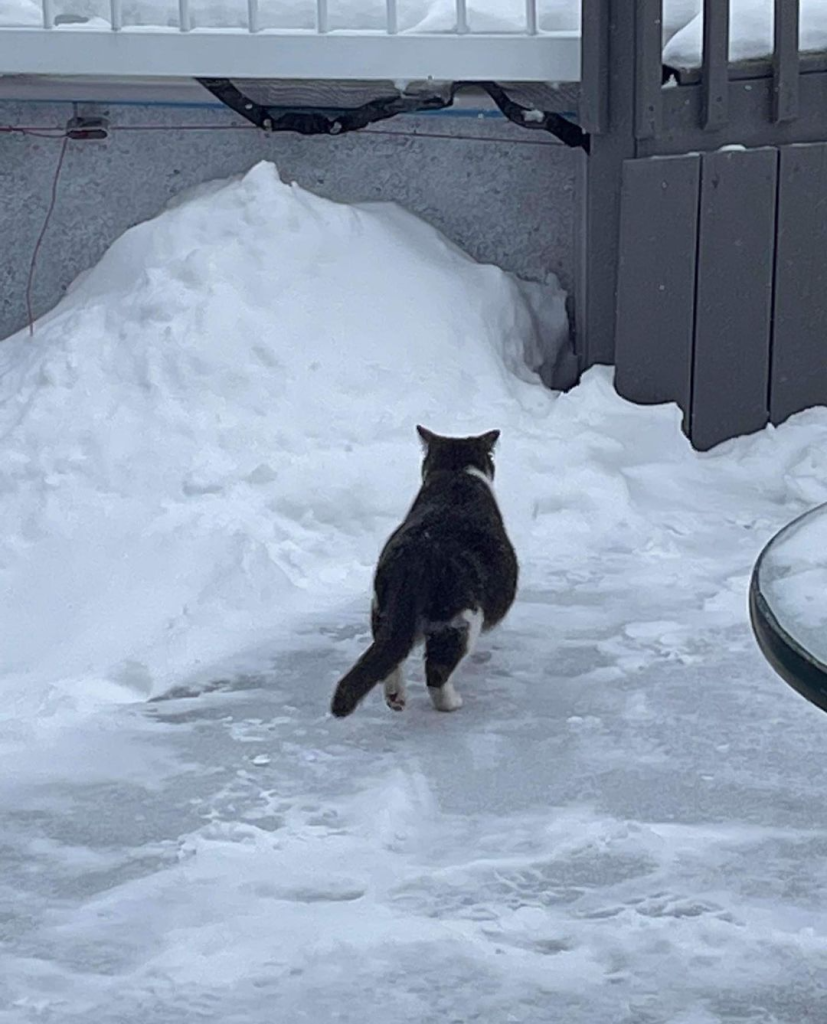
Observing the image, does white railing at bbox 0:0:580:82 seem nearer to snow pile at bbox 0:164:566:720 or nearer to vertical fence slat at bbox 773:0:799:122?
snow pile at bbox 0:164:566:720

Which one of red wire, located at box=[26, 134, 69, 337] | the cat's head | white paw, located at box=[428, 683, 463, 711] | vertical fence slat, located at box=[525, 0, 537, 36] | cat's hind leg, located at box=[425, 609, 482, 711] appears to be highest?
vertical fence slat, located at box=[525, 0, 537, 36]

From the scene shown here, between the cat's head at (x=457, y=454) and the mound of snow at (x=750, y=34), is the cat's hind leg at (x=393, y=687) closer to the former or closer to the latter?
the cat's head at (x=457, y=454)

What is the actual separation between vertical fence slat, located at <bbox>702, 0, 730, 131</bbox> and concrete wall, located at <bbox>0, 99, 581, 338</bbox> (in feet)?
1.95

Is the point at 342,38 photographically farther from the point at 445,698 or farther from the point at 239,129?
the point at 445,698

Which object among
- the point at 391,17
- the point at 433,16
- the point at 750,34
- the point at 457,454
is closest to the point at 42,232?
the point at 391,17

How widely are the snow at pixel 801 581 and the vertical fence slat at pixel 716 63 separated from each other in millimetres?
3493

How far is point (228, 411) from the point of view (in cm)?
544

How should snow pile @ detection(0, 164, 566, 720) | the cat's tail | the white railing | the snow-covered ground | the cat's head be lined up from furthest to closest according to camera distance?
the white railing → snow pile @ detection(0, 164, 566, 720) → the cat's head → the cat's tail → the snow-covered ground

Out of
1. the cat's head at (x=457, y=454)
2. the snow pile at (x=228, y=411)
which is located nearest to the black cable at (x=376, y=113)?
the snow pile at (x=228, y=411)

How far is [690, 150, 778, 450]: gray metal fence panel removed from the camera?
605cm

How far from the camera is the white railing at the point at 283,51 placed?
19.7 ft

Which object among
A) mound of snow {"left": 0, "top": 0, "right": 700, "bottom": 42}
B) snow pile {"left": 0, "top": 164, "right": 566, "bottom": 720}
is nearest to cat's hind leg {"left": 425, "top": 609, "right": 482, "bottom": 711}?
snow pile {"left": 0, "top": 164, "right": 566, "bottom": 720}

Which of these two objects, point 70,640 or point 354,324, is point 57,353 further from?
point 70,640

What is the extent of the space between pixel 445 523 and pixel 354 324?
186 centimetres
